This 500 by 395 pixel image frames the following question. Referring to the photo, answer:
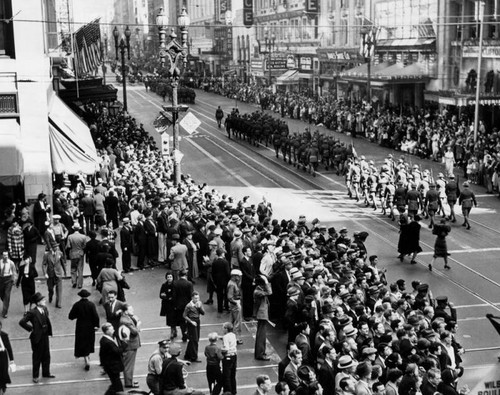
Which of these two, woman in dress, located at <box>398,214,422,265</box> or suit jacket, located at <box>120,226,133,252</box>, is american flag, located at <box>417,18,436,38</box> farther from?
Answer: suit jacket, located at <box>120,226,133,252</box>

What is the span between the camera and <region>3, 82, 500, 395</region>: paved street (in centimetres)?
1544

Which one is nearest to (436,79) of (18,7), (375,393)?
(18,7)

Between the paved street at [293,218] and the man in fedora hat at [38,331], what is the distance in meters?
0.33

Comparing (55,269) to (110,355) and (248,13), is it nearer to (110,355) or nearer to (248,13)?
(110,355)

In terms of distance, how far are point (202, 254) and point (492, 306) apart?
23.2ft

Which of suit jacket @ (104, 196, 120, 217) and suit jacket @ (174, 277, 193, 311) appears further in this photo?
suit jacket @ (104, 196, 120, 217)

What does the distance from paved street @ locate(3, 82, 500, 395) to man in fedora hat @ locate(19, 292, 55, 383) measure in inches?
13.0

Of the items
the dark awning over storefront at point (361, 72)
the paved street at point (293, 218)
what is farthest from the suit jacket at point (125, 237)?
Answer: the dark awning over storefront at point (361, 72)

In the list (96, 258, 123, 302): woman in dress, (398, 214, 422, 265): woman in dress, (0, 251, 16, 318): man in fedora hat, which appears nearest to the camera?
(96, 258, 123, 302): woman in dress

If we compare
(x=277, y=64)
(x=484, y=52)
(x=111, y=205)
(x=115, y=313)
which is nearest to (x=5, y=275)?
(x=115, y=313)

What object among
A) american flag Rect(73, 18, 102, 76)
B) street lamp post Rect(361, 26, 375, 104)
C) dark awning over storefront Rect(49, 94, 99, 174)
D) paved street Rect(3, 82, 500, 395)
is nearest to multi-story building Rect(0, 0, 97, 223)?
dark awning over storefront Rect(49, 94, 99, 174)

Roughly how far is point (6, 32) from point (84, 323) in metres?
13.3

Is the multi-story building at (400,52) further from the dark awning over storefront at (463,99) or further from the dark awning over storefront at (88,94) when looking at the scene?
the dark awning over storefront at (88,94)

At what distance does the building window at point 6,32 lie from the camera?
25344mm
